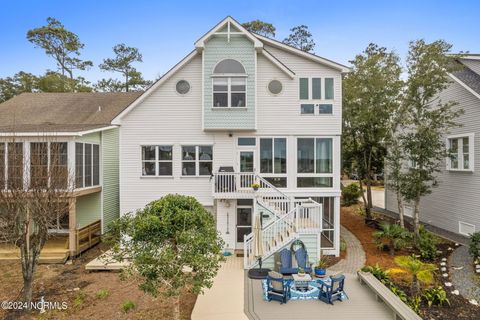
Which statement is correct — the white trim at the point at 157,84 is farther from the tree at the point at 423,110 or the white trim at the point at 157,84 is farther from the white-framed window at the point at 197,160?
the tree at the point at 423,110

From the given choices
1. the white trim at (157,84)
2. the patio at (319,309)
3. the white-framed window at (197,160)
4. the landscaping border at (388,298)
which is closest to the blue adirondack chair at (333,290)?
the patio at (319,309)

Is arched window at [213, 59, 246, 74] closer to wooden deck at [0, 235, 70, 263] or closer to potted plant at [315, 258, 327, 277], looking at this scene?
potted plant at [315, 258, 327, 277]

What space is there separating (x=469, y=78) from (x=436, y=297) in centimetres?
1183

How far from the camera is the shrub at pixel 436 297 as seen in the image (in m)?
8.48

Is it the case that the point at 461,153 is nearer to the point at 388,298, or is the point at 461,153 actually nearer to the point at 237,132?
the point at 388,298

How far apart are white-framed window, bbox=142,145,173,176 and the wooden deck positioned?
16.0 ft

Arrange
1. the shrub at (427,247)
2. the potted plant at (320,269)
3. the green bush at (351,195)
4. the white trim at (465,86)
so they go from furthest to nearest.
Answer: the green bush at (351,195) < the white trim at (465,86) < the shrub at (427,247) < the potted plant at (320,269)

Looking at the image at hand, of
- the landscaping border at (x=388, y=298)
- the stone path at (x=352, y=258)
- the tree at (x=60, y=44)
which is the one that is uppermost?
the tree at (x=60, y=44)

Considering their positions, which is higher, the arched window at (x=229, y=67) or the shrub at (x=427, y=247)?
the arched window at (x=229, y=67)

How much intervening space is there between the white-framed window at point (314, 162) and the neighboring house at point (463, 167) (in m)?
6.21

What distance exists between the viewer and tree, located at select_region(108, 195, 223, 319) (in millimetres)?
6473

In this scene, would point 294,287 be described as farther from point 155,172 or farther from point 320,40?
point 320,40

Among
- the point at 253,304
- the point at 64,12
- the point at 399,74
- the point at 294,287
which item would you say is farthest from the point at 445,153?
the point at 64,12

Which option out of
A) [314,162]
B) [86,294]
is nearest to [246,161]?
[314,162]
